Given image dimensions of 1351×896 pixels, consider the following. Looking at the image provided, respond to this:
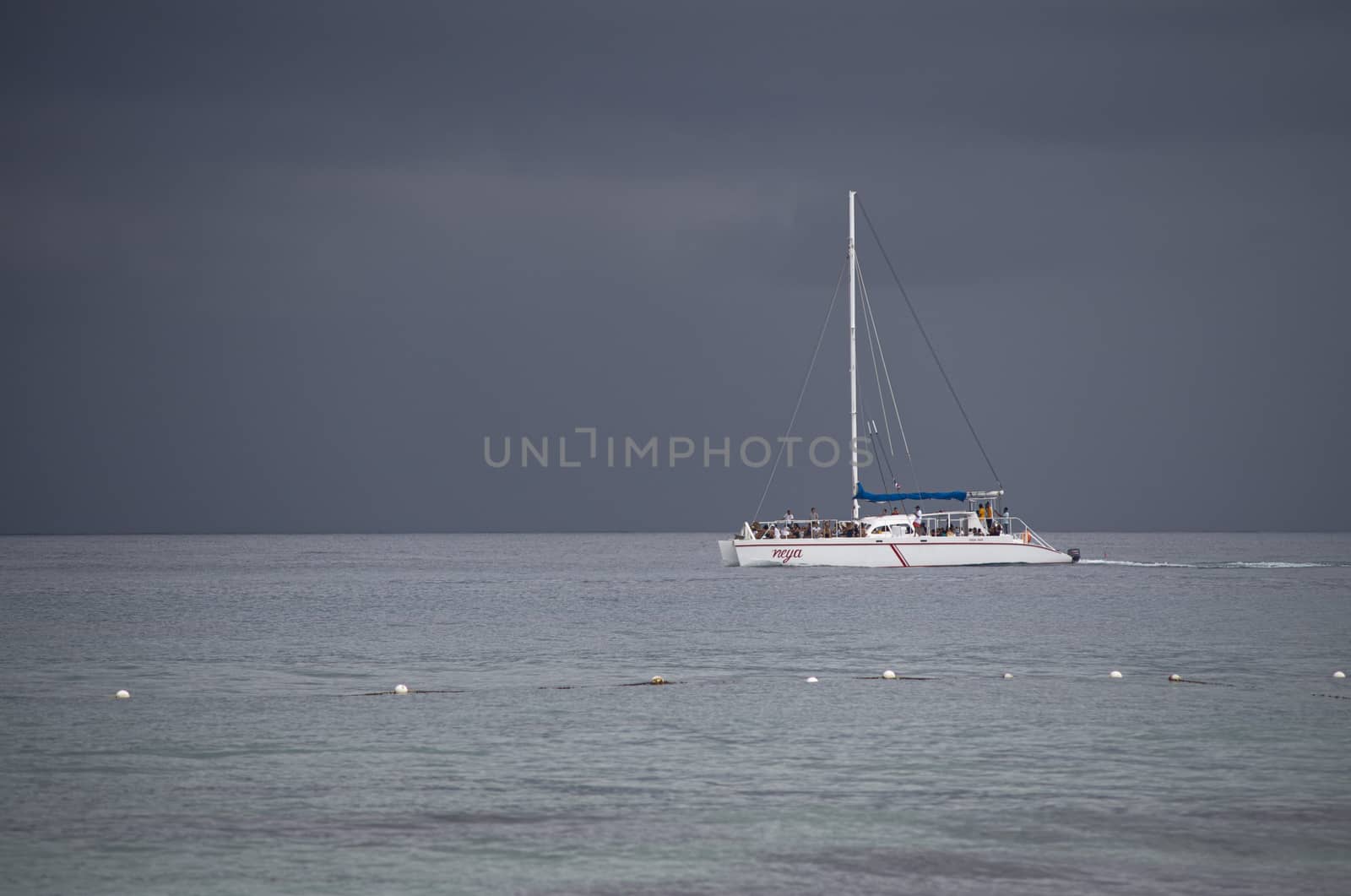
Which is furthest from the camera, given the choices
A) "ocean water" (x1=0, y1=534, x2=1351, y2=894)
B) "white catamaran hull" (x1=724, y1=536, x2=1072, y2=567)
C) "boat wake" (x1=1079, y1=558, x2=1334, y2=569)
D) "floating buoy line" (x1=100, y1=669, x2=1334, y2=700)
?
"boat wake" (x1=1079, y1=558, x2=1334, y2=569)

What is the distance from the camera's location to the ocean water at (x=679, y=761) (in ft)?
59.2

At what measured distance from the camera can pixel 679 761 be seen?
25.8m

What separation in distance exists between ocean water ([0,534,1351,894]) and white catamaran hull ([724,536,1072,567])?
4014 centimetres

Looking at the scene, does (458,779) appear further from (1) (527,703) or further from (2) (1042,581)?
(2) (1042,581)

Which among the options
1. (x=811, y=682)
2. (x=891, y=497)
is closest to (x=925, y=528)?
(x=891, y=497)

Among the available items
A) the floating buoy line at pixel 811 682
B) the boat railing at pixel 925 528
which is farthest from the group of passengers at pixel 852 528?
the floating buoy line at pixel 811 682

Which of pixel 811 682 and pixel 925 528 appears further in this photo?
pixel 925 528

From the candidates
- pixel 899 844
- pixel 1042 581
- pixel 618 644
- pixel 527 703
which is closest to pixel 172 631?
pixel 618 644

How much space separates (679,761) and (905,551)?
7792 cm

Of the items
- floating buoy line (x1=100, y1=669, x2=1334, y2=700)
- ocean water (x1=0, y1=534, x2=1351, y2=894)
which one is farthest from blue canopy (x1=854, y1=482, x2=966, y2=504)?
floating buoy line (x1=100, y1=669, x2=1334, y2=700)

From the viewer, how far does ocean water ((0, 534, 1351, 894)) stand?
18.0 m

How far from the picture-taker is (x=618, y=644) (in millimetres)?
53094

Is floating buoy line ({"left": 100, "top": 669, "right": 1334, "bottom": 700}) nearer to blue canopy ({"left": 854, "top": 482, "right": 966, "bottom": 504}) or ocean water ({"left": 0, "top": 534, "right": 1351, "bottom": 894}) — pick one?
ocean water ({"left": 0, "top": 534, "right": 1351, "bottom": 894})

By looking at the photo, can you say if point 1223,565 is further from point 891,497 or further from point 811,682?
point 811,682
